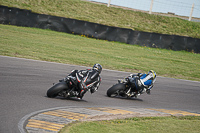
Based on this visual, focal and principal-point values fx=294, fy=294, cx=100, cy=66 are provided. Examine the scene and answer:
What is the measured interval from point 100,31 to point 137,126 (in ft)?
57.9

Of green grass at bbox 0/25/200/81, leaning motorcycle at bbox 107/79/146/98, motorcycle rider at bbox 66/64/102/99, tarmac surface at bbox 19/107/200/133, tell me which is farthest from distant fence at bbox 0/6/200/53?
tarmac surface at bbox 19/107/200/133

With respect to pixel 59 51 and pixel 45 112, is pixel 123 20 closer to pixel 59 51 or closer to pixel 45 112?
pixel 59 51

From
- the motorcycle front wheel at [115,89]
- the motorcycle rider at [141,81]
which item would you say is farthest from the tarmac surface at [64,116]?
the motorcycle rider at [141,81]

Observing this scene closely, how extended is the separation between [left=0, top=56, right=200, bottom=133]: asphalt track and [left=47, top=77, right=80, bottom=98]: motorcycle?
0.16 m

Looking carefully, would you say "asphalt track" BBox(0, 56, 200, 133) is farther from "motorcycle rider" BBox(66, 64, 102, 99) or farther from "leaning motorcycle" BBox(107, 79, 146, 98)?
"motorcycle rider" BBox(66, 64, 102, 99)

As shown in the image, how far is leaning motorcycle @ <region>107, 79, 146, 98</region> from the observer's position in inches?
358

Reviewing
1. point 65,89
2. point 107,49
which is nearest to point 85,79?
point 65,89

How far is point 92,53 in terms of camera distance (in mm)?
18953

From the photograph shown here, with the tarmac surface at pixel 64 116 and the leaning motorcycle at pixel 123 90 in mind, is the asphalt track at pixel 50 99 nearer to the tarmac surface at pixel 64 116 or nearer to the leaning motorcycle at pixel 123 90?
the tarmac surface at pixel 64 116

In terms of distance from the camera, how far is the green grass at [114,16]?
27766 millimetres

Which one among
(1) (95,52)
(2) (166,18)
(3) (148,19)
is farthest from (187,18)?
(1) (95,52)

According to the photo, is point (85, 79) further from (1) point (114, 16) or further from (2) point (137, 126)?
(1) point (114, 16)

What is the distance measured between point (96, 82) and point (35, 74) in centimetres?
326

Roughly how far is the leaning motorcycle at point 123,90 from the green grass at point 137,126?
101 inches
